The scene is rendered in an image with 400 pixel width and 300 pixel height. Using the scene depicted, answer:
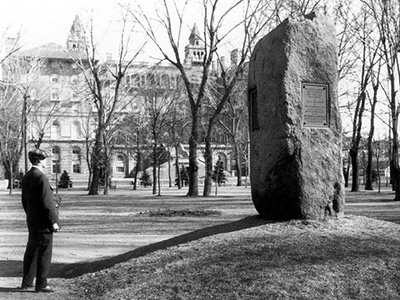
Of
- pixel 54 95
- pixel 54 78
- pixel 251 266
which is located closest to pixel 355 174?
pixel 251 266

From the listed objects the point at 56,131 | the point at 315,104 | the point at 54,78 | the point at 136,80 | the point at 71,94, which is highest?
the point at 54,78

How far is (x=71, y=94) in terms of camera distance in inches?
2354

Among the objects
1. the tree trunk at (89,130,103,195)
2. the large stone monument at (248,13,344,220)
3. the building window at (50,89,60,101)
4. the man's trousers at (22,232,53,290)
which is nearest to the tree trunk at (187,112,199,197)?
the tree trunk at (89,130,103,195)

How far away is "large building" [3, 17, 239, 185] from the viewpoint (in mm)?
40156

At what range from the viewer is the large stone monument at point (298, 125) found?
802 centimetres

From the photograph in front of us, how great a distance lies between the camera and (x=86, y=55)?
35.1m

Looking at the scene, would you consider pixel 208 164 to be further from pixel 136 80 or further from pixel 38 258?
pixel 38 258

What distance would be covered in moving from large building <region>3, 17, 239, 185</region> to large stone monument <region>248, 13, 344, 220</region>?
69.4 feet

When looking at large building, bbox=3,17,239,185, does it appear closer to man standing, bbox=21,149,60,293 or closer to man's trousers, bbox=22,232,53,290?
man standing, bbox=21,149,60,293

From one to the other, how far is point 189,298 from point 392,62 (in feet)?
73.3

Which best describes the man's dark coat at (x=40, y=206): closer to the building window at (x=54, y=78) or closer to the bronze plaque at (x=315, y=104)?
the bronze plaque at (x=315, y=104)

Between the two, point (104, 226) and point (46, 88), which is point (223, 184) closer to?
point (46, 88)

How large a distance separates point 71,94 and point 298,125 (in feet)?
178

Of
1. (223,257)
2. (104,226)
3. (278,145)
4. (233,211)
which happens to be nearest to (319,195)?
(278,145)
